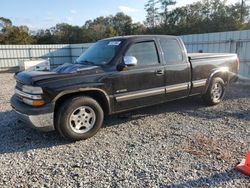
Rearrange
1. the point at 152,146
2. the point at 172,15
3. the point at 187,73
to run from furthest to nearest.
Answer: the point at 172,15, the point at 187,73, the point at 152,146

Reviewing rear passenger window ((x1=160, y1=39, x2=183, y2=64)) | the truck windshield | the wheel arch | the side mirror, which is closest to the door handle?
rear passenger window ((x1=160, y1=39, x2=183, y2=64))

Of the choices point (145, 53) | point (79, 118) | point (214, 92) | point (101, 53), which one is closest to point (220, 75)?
point (214, 92)

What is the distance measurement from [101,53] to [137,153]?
2290mm

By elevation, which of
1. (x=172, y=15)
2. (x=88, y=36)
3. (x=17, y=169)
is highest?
(x=172, y=15)

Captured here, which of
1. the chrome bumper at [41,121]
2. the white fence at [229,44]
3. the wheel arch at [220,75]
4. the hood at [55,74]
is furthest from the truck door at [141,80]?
the white fence at [229,44]

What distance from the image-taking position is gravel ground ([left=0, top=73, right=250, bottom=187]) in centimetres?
319

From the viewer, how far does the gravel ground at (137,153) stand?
3.19 meters

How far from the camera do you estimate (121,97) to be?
4.80 m

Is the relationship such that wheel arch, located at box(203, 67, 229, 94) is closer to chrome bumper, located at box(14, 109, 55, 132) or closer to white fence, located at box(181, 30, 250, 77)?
chrome bumper, located at box(14, 109, 55, 132)

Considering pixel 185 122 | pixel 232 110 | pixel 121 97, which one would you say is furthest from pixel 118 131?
pixel 232 110

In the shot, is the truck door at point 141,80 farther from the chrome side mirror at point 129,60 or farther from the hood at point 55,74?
the hood at point 55,74

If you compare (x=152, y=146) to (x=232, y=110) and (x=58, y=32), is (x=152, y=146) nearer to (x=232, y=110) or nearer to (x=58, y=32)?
(x=232, y=110)

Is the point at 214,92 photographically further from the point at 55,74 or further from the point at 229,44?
the point at 229,44

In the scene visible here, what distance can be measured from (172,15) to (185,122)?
131ft
